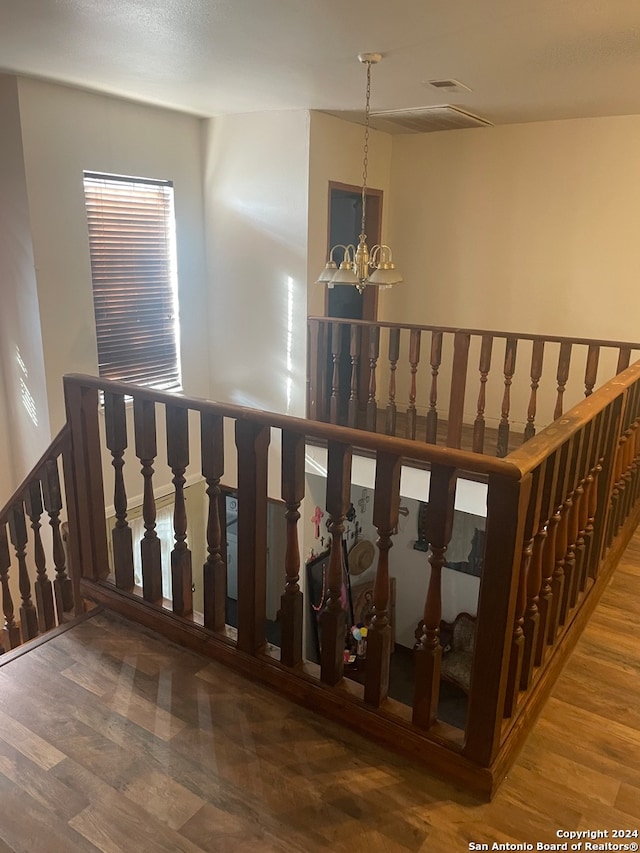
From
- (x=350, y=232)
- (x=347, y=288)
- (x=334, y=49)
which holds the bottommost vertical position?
(x=347, y=288)

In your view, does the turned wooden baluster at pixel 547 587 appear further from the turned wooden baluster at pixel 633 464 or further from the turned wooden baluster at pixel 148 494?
the turned wooden baluster at pixel 148 494

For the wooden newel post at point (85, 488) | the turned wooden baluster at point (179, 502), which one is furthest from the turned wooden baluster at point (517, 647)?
the wooden newel post at point (85, 488)

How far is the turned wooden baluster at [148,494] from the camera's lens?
2.10m

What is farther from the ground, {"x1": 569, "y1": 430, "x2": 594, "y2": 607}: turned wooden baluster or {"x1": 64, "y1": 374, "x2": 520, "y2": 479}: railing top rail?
{"x1": 64, "y1": 374, "x2": 520, "y2": 479}: railing top rail

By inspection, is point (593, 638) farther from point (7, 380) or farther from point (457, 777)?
point (7, 380)

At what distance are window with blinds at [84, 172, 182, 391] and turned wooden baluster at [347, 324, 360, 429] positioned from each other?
164 cm

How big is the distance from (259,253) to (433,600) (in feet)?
14.0

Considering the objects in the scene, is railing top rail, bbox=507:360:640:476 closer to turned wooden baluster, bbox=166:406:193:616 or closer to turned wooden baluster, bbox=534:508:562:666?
turned wooden baluster, bbox=534:508:562:666

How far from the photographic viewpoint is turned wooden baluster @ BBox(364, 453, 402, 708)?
159 cm

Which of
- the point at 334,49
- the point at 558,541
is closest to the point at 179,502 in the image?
the point at 558,541

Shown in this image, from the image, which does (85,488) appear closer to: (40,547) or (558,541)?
(40,547)

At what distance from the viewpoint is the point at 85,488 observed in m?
2.38

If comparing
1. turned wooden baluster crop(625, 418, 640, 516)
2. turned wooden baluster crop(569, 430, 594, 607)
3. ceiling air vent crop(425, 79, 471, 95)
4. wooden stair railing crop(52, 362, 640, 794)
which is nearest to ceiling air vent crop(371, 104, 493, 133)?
ceiling air vent crop(425, 79, 471, 95)

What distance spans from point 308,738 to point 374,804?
26cm
